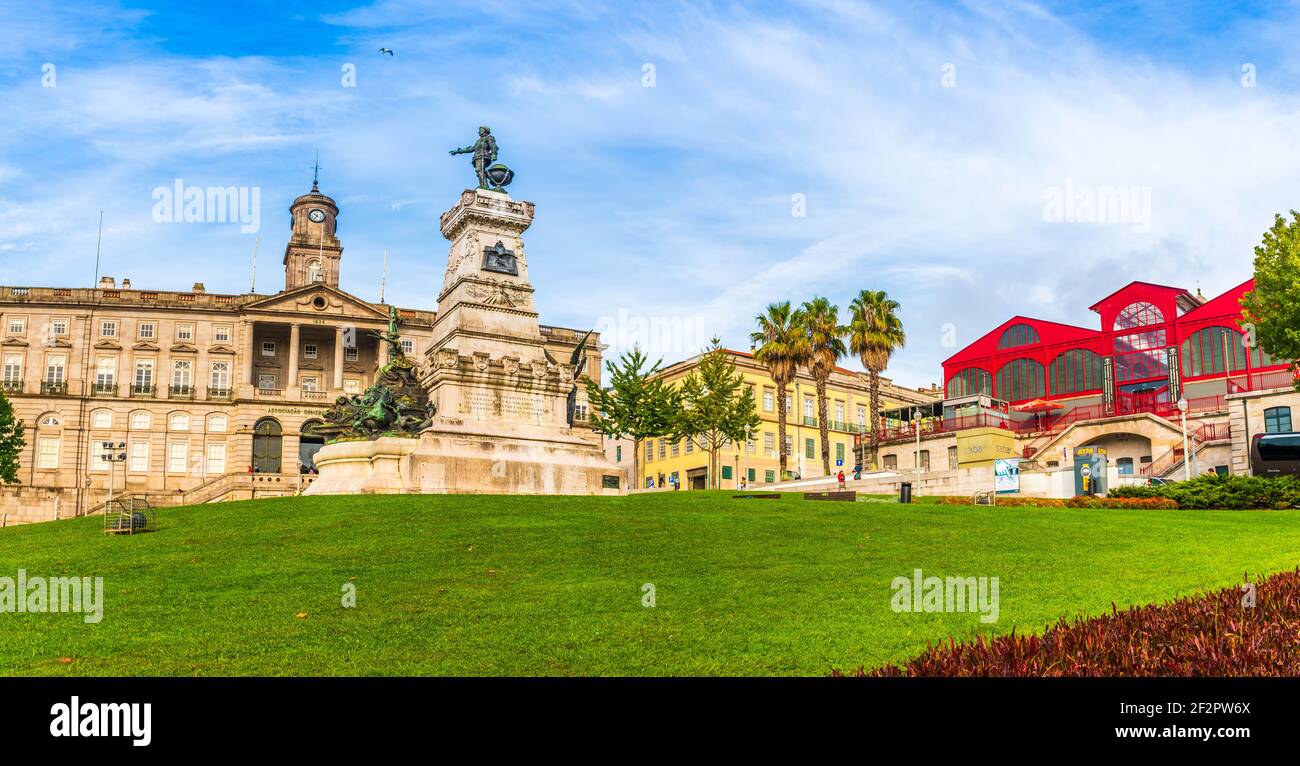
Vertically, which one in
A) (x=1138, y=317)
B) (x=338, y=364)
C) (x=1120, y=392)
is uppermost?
(x=1138, y=317)

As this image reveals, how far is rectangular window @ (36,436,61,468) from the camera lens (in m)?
74.4

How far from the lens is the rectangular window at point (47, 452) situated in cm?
7438

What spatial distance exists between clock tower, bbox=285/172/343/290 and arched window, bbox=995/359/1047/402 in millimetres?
52660

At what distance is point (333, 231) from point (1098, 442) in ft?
207

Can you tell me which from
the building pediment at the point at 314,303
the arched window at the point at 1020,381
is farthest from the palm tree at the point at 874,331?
the building pediment at the point at 314,303

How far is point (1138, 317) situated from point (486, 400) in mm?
49253

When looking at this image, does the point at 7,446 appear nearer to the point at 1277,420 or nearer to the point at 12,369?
the point at 12,369

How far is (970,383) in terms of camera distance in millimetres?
76250

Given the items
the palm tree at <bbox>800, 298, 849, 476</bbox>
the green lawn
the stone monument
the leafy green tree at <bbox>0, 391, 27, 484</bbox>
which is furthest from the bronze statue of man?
the leafy green tree at <bbox>0, 391, 27, 484</bbox>

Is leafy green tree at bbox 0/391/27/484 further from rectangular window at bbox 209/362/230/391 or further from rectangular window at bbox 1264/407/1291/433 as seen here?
rectangular window at bbox 1264/407/1291/433

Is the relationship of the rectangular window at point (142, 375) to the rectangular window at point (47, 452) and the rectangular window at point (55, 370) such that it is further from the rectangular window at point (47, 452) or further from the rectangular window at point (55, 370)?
the rectangular window at point (47, 452)

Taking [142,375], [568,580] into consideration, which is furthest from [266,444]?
[568,580]
